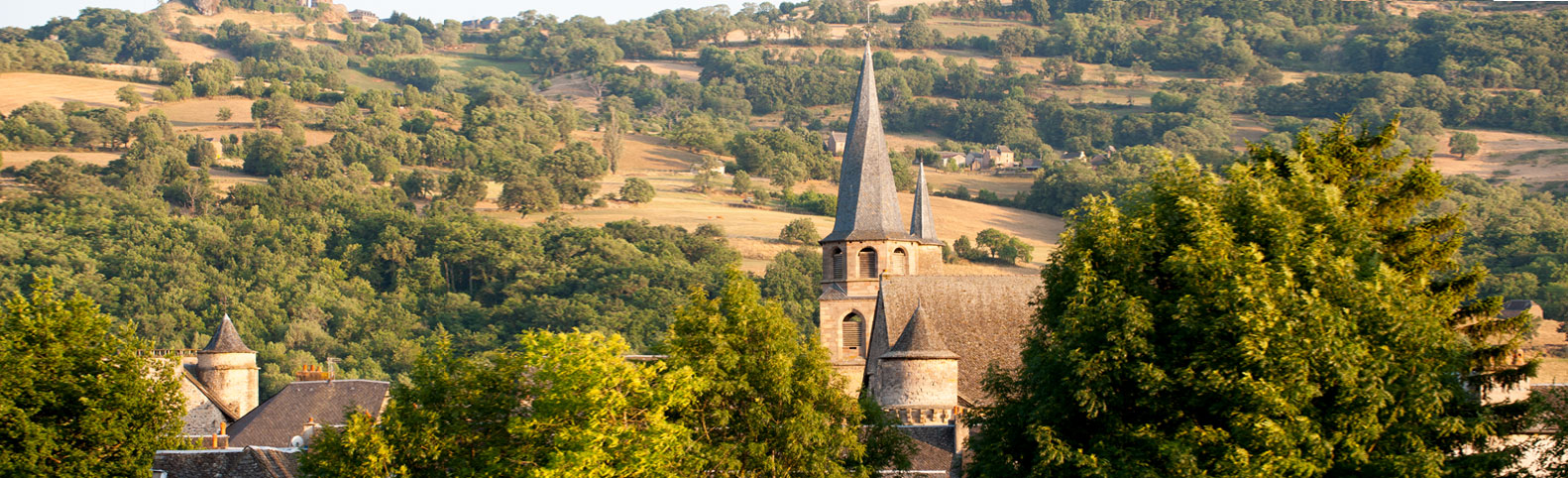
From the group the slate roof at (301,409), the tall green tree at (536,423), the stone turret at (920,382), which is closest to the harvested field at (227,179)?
the slate roof at (301,409)

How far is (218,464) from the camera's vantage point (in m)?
35.3

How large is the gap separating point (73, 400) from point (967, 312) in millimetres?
25088

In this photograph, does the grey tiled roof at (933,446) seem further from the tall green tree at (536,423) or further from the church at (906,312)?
the tall green tree at (536,423)

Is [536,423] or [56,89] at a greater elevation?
[536,423]

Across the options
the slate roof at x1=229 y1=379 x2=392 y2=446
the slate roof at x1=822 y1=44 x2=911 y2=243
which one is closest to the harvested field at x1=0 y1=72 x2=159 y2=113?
the slate roof at x1=229 y1=379 x2=392 y2=446

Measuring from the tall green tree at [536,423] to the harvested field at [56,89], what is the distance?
143321 mm

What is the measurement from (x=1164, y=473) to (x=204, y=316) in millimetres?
90258

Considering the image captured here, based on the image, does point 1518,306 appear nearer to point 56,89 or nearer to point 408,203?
point 408,203

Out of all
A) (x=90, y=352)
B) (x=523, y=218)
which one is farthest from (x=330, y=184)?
(x=90, y=352)

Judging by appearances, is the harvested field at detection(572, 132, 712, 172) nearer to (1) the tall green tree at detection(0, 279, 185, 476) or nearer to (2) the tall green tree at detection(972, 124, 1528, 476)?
(1) the tall green tree at detection(0, 279, 185, 476)

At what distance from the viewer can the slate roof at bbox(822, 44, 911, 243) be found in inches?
2108

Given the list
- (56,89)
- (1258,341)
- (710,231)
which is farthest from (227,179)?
(1258,341)

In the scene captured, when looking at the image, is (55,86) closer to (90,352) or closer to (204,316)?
(204,316)

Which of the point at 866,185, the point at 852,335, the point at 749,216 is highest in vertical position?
the point at 866,185
